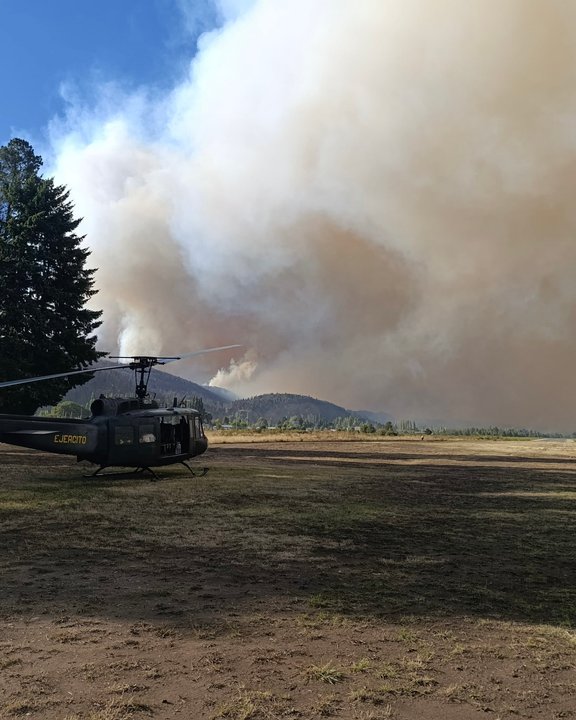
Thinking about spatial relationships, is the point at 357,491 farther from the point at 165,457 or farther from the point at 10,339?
the point at 10,339

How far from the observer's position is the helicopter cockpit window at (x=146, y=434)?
20.1m

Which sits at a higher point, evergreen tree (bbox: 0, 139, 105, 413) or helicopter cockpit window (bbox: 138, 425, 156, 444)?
evergreen tree (bbox: 0, 139, 105, 413)

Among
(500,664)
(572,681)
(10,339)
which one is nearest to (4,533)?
(500,664)

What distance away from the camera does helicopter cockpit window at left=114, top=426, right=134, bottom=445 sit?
64.6 feet

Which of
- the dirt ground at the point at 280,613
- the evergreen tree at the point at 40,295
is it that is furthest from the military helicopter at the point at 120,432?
the evergreen tree at the point at 40,295

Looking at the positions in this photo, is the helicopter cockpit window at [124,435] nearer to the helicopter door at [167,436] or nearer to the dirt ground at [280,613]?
the helicopter door at [167,436]

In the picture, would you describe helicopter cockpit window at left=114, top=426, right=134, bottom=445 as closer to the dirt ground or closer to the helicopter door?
the helicopter door

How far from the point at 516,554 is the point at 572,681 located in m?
5.72

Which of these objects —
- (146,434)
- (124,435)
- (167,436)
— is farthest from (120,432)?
(167,436)

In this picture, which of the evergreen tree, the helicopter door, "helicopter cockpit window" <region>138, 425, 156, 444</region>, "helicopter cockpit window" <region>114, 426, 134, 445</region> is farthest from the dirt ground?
the evergreen tree

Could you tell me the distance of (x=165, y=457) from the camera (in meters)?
21.0

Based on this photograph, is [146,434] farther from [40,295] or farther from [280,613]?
[40,295]

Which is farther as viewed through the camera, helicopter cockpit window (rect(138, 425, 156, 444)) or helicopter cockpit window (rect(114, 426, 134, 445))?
helicopter cockpit window (rect(138, 425, 156, 444))

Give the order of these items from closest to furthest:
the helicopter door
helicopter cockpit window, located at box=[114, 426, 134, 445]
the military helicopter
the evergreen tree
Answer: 1. the military helicopter
2. helicopter cockpit window, located at box=[114, 426, 134, 445]
3. the helicopter door
4. the evergreen tree
